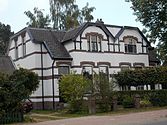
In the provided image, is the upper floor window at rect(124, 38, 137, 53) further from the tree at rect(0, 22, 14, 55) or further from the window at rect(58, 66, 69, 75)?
the tree at rect(0, 22, 14, 55)

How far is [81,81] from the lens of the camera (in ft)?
111

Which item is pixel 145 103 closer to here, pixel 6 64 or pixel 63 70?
pixel 63 70

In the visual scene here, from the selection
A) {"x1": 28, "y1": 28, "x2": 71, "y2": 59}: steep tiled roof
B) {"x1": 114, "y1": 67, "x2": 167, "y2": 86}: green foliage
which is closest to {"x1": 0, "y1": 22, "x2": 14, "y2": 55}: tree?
{"x1": 28, "y1": 28, "x2": 71, "y2": 59}: steep tiled roof

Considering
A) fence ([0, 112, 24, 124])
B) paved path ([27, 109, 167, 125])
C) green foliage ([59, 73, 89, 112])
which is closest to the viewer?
paved path ([27, 109, 167, 125])

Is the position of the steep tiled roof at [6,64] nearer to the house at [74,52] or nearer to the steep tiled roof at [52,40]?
the house at [74,52]

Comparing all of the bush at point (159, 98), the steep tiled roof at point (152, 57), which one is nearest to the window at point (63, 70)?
the bush at point (159, 98)

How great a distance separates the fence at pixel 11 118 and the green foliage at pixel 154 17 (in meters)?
15.9

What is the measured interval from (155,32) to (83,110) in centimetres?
1015

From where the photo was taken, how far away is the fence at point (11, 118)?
2602 cm

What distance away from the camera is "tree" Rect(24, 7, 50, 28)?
6400 cm

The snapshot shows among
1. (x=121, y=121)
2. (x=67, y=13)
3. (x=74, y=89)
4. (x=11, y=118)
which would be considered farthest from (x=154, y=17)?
(x=67, y=13)

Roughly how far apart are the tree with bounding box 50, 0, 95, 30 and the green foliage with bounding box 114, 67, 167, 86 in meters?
21.7

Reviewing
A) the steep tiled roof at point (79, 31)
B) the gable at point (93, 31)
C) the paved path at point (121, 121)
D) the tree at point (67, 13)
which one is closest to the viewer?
the paved path at point (121, 121)

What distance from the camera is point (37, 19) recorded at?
2554 inches
